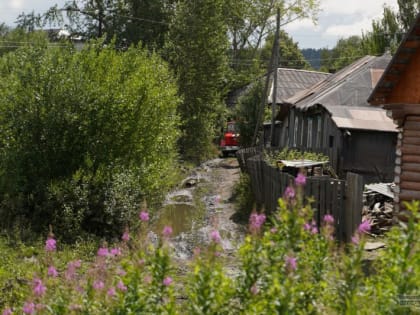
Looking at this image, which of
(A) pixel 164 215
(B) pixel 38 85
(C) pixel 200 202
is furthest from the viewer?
(C) pixel 200 202

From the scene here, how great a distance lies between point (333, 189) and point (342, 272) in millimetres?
7744

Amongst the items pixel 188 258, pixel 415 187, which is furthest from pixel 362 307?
pixel 188 258

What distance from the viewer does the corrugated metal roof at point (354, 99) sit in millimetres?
19266

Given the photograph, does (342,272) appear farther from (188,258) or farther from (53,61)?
(53,61)

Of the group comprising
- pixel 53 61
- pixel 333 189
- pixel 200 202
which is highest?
pixel 53 61

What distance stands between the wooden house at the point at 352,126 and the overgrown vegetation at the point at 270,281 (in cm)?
1523

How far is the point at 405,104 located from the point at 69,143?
734cm

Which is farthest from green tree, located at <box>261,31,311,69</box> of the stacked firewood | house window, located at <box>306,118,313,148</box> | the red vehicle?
the stacked firewood

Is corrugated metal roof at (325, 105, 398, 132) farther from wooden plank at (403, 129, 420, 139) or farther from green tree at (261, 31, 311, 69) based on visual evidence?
green tree at (261, 31, 311, 69)

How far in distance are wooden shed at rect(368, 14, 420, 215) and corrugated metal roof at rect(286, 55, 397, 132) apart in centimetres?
815

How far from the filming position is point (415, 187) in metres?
10.5

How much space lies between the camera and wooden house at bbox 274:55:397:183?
62.1 feet

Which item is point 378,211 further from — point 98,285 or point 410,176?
point 98,285

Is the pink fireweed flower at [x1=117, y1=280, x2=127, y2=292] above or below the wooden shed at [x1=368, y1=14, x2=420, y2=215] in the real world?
below
